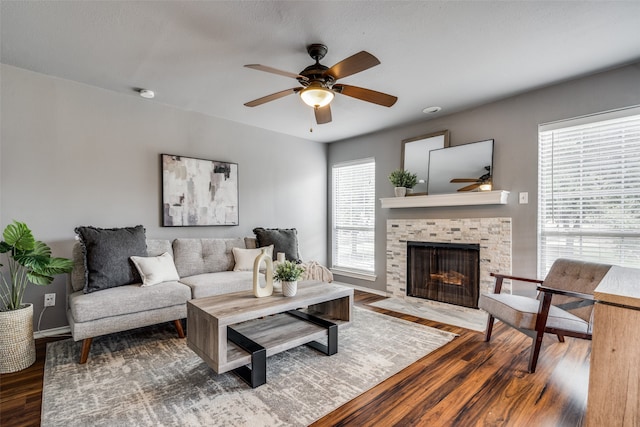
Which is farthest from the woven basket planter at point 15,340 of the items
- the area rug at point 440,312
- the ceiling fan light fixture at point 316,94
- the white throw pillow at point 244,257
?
the area rug at point 440,312

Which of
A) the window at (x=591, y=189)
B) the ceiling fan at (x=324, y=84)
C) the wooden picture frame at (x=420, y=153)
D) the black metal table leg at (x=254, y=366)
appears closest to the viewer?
the black metal table leg at (x=254, y=366)

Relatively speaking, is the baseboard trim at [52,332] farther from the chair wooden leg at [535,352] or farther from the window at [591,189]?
the window at [591,189]

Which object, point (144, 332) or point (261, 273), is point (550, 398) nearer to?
point (261, 273)

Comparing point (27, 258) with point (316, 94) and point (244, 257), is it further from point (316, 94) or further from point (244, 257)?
point (316, 94)

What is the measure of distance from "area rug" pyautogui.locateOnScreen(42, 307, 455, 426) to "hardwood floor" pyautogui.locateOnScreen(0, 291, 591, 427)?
93 mm

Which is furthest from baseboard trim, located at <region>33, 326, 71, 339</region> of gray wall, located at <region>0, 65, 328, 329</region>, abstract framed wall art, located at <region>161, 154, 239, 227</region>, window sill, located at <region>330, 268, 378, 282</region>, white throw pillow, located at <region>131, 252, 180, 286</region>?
window sill, located at <region>330, 268, 378, 282</region>

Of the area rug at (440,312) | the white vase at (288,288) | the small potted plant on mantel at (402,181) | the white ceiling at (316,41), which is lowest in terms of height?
the area rug at (440,312)

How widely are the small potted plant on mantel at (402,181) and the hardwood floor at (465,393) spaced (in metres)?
2.21

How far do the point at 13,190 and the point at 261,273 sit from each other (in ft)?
8.09

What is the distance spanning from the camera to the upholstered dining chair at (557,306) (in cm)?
222

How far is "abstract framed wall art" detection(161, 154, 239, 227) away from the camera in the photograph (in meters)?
3.73

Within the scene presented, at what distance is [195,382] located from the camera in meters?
2.14

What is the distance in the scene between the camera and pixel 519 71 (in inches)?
112

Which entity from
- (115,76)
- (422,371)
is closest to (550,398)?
(422,371)
